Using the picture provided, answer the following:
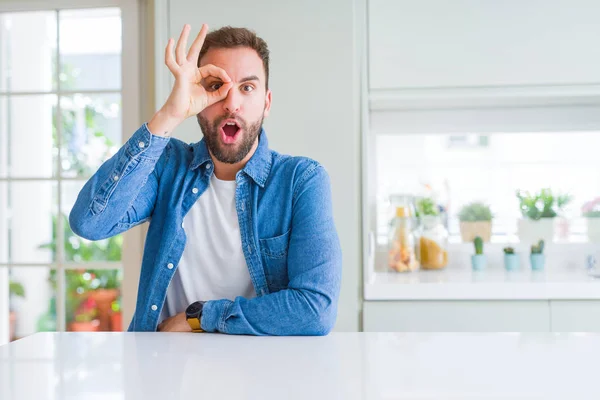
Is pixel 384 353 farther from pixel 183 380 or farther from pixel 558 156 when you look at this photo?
pixel 558 156

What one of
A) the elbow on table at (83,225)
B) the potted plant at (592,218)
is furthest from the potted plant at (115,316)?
the elbow on table at (83,225)

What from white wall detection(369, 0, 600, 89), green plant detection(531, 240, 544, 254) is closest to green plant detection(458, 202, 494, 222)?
green plant detection(531, 240, 544, 254)

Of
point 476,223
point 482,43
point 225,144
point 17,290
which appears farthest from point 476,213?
point 17,290

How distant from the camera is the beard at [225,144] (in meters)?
1.39

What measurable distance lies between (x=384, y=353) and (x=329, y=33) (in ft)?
4.96

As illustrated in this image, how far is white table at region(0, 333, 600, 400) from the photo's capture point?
0.75 metres

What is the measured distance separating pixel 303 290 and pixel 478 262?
153 cm

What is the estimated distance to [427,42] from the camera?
227 centimetres

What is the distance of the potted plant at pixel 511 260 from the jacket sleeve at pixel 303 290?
1422 millimetres

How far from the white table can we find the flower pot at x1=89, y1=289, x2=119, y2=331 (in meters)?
3.61

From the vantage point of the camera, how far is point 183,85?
1.27 metres

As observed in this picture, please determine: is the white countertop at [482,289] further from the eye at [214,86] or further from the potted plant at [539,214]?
the eye at [214,86]

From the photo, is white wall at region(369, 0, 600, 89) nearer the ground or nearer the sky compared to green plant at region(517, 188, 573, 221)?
nearer the sky

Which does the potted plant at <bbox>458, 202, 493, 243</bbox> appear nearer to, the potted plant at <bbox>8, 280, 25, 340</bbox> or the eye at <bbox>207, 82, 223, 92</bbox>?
the eye at <bbox>207, 82, 223, 92</bbox>
